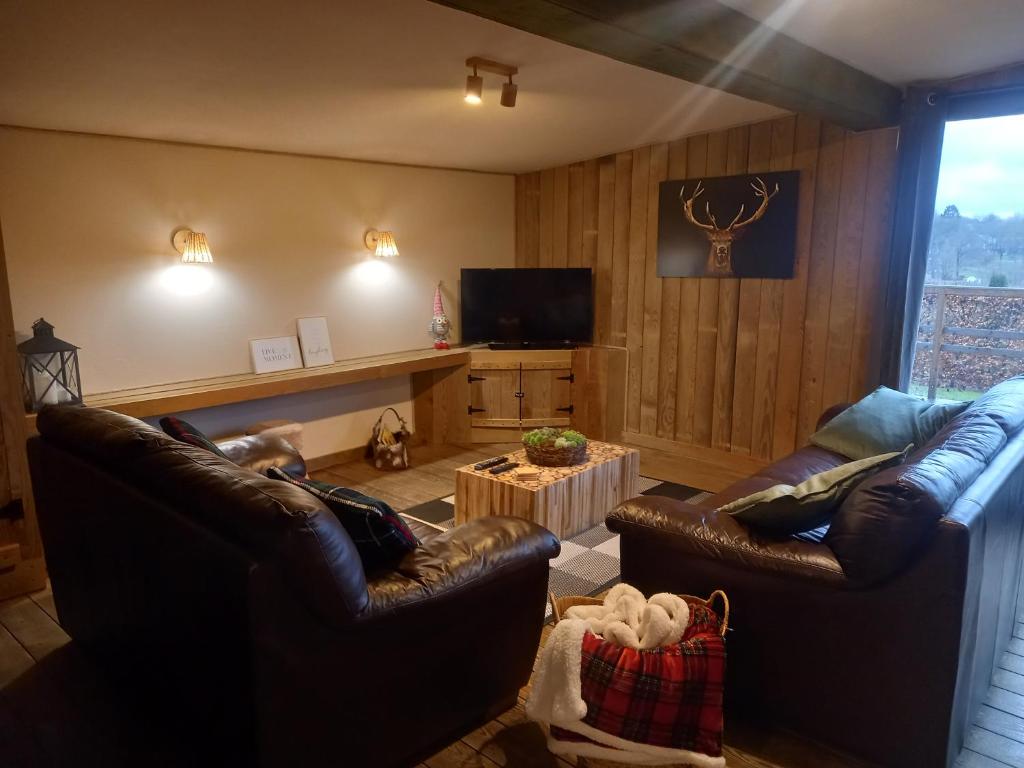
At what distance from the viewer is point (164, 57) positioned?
256 cm

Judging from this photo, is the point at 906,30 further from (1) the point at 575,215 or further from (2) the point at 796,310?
(1) the point at 575,215

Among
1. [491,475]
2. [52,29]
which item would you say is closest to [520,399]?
[491,475]

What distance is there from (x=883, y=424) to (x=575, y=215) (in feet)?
9.83

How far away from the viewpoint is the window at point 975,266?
351 centimetres

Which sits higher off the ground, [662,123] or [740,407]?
[662,123]

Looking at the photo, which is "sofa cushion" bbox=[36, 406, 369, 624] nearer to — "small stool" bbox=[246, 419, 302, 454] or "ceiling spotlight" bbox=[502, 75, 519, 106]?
"ceiling spotlight" bbox=[502, 75, 519, 106]

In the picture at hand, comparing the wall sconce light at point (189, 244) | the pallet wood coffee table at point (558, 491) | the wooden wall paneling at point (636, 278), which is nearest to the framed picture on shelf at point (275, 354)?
the wall sconce light at point (189, 244)

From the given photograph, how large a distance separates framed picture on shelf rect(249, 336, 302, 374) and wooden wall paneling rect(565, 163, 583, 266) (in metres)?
2.30

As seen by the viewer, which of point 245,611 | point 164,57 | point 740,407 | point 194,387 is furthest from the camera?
point 740,407

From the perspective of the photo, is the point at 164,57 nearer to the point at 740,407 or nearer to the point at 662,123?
the point at 662,123

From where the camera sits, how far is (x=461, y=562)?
1.93m

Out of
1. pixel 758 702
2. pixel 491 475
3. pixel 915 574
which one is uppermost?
pixel 915 574

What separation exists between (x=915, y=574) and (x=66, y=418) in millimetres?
2615

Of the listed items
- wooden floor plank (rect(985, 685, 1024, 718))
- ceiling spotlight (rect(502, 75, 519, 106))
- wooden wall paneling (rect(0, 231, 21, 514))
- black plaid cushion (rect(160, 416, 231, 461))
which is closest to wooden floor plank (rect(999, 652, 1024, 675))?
wooden floor plank (rect(985, 685, 1024, 718))
